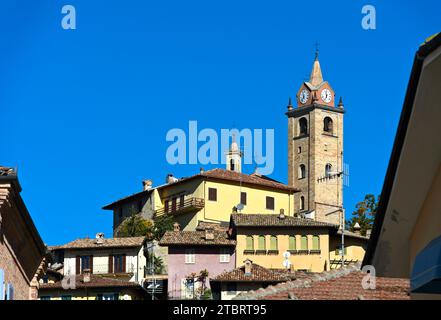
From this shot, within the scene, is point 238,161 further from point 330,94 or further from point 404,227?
point 404,227

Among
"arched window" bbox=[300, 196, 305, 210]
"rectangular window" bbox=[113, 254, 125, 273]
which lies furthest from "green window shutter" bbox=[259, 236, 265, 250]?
"arched window" bbox=[300, 196, 305, 210]

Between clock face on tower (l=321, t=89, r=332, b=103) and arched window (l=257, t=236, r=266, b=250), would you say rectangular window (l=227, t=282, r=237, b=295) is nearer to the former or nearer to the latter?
arched window (l=257, t=236, r=266, b=250)

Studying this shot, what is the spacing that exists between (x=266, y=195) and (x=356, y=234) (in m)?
10.9

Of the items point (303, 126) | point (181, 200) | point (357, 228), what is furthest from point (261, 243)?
point (303, 126)

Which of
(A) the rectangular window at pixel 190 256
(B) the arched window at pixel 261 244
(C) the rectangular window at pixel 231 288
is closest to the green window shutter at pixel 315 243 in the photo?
(B) the arched window at pixel 261 244

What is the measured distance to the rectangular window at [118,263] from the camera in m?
79.3

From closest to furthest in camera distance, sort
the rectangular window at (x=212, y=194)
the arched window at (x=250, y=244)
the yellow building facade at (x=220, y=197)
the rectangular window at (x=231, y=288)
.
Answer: the rectangular window at (x=231, y=288)
the arched window at (x=250, y=244)
the yellow building facade at (x=220, y=197)
the rectangular window at (x=212, y=194)

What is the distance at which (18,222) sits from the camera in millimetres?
16875

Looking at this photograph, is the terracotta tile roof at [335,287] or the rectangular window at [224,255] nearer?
the terracotta tile roof at [335,287]

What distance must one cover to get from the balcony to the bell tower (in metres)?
19.2

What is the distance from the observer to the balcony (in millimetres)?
93625

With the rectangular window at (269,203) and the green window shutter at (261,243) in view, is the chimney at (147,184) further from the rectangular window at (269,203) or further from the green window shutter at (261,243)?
the green window shutter at (261,243)
